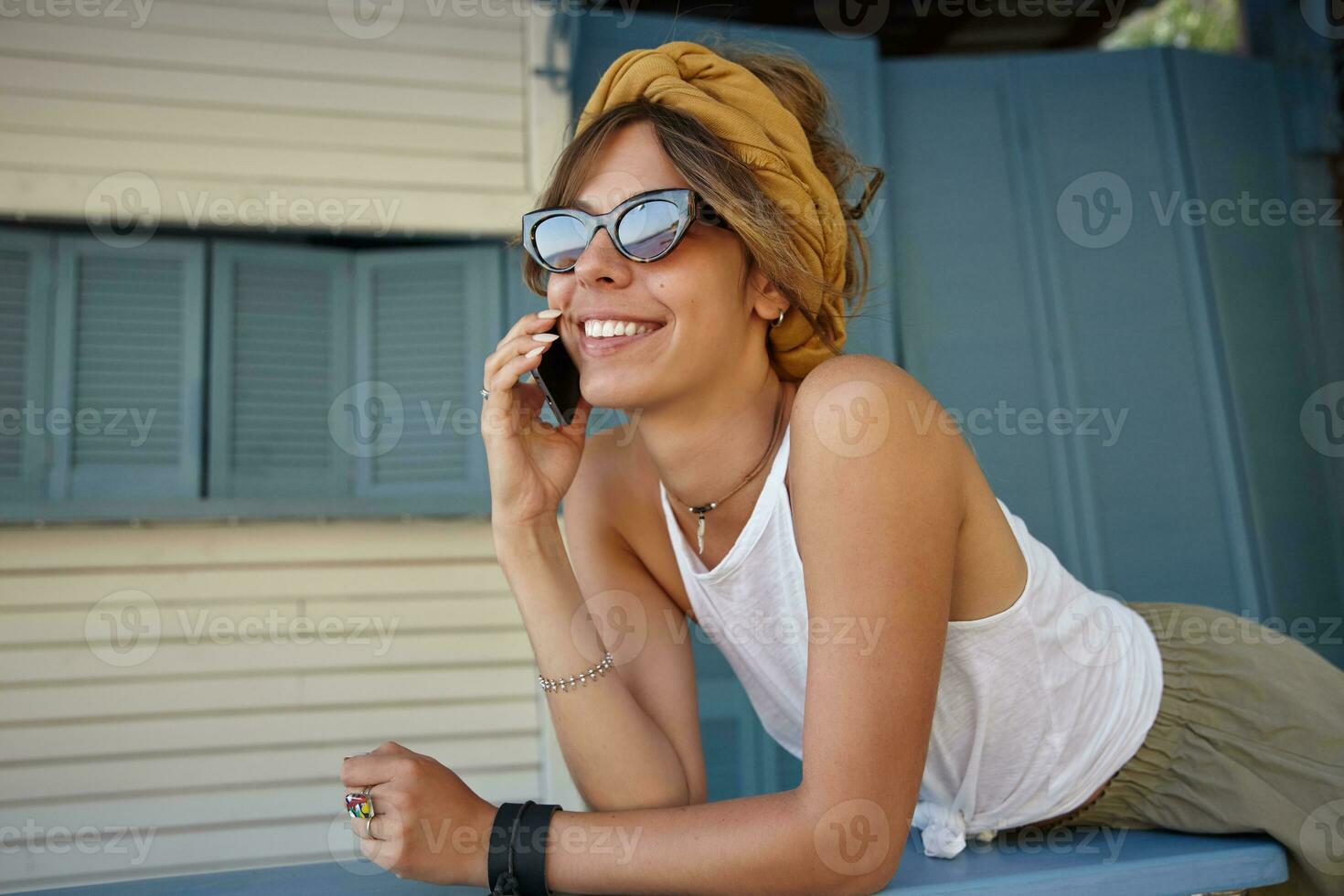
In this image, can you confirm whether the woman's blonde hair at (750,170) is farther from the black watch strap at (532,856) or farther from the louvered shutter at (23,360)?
the louvered shutter at (23,360)

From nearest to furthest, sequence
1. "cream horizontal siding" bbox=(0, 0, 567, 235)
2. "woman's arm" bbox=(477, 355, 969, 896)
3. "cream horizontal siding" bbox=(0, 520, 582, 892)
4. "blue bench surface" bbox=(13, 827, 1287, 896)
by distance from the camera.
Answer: "woman's arm" bbox=(477, 355, 969, 896)
"blue bench surface" bbox=(13, 827, 1287, 896)
"cream horizontal siding" bbox=(0, 520, 582, 892)
"cream horizontal siding" bbox=(0, 0, 567, 235)

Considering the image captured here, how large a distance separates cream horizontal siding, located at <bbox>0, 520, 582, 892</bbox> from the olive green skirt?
93.2 inches

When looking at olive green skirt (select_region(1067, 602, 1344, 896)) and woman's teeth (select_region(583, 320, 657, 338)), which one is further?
woman's teeth (select_region(583, 320, 657, 338))

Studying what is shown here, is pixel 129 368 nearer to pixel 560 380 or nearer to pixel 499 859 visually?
pixel 560 380

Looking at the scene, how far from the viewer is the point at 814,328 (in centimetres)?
158

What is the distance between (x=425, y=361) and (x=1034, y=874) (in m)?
2.96

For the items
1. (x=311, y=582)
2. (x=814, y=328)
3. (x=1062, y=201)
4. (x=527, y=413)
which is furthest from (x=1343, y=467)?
(x=311, y=582)

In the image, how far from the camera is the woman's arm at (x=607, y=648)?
1.41 meters

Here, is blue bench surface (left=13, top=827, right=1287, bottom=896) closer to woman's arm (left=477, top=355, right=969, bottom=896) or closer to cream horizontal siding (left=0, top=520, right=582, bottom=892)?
woman's arm (left=477, top=355, right=969, bottom=896)

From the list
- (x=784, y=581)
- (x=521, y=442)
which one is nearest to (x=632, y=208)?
(x=521, y=442)

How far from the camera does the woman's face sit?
4.63ft

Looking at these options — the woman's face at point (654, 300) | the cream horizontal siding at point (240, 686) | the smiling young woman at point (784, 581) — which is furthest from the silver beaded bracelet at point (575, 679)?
the cream horizontal siding at point (240, 686)

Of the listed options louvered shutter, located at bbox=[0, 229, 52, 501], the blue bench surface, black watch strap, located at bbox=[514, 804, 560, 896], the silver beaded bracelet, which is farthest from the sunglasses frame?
louvered shutter, located at bbox=[0, 229, 52, 501]

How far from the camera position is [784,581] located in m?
1.42
